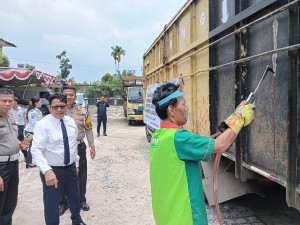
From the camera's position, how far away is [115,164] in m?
6.07

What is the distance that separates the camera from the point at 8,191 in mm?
2814

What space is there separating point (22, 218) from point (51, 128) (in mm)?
1610

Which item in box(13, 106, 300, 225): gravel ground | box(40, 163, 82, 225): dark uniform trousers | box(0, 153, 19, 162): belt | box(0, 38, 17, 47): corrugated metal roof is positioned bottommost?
box(13, 106, 300, 225): gravel ground

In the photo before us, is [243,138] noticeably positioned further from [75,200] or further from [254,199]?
[75,200]

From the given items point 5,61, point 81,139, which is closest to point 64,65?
point 5,61

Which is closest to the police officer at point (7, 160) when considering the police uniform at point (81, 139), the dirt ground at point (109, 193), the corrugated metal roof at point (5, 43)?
the dirt ground at point (109, 193)

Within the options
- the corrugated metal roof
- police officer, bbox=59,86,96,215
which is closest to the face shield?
police officer, bbox=59,86,96,215

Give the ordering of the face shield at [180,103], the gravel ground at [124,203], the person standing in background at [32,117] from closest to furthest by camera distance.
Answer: the face shield at [180,103] → the gravel ground at [124,203] → the person standing in background at [32,117]

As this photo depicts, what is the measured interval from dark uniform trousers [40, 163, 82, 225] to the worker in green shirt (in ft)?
5.08

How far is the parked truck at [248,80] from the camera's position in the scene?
193 cm

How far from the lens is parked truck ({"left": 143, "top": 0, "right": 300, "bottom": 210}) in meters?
1.93

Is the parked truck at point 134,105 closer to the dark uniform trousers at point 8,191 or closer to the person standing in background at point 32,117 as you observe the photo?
the person standing in background at point 32,117

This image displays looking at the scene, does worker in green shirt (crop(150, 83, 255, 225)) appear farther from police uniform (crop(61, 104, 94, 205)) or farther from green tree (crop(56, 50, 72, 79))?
green tree (crop(56, 50, 72, 79))

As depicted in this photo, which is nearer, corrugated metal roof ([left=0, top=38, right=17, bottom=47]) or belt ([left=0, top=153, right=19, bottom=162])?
belt ([left=0, top=153, right=19, bottom=162])
